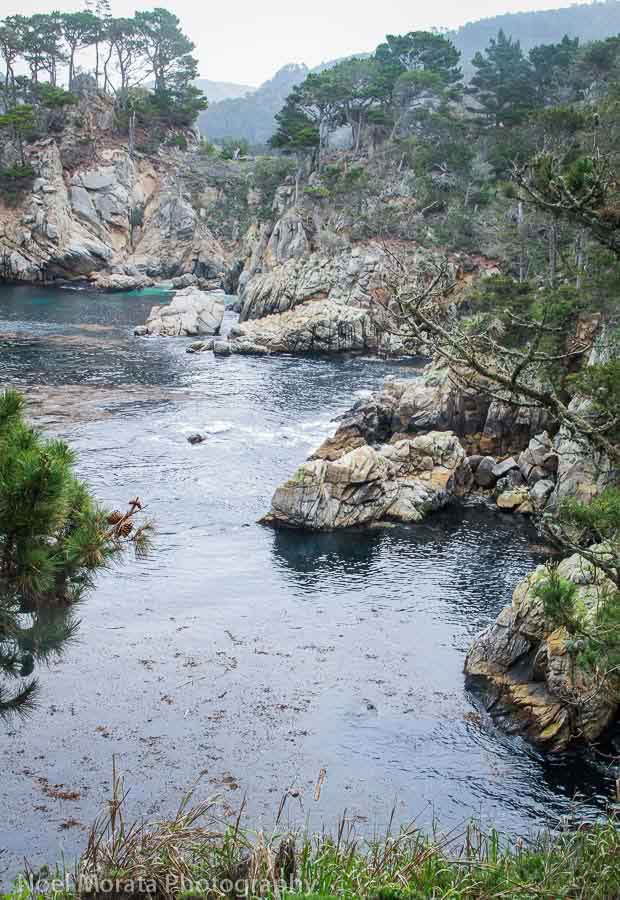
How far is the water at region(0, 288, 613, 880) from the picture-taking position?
15117mm

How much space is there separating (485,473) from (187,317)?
40097 millimetres

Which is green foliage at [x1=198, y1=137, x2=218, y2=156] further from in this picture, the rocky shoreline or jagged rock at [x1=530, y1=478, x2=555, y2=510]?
jagged rock at [x1=530, y1=478, x2=555, y2=510]

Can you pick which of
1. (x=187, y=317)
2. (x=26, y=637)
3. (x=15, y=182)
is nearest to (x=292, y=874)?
(x=26, y=637)

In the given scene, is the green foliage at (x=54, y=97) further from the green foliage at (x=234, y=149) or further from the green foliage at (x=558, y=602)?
the green foliage at (x=558, y=602)

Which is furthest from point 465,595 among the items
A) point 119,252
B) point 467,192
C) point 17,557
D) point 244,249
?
point 119,252

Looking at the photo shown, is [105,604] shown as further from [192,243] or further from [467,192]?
[192,243]

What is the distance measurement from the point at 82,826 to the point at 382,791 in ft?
18.9

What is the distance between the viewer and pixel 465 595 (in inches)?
958

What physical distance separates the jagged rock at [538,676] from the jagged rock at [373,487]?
398 inches

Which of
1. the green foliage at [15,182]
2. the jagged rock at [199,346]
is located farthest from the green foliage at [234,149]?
the jagged rock at [199,346]

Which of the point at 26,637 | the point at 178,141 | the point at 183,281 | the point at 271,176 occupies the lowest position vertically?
the point at 26,637

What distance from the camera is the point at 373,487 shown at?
30.5 metres

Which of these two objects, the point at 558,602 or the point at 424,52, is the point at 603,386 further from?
the point at 424,52

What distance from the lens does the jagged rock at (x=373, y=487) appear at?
29219mm
